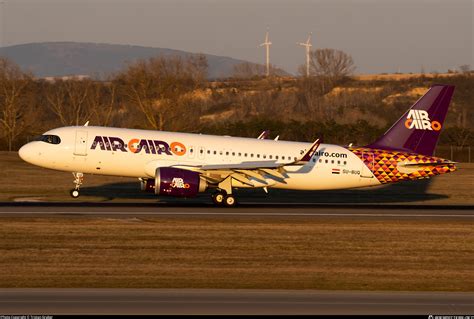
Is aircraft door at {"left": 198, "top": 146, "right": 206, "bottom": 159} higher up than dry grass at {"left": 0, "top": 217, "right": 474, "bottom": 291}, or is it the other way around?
aircraft door at {"left": 198, "top": 146, "right": 206, "bottom": 159}

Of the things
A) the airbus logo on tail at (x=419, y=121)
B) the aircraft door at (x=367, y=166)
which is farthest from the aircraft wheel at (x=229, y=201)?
the airbus logo on tail at (x=419, y=121)

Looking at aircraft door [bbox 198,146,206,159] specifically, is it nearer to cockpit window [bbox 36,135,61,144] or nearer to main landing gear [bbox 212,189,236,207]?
main landing gear [bbox 212,189,236,207]

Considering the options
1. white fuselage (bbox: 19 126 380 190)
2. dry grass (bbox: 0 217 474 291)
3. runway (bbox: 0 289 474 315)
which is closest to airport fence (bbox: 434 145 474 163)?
white fuselage (bbox: 19 126 380 190)

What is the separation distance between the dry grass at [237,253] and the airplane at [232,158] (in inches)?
225

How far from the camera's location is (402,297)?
2073cm

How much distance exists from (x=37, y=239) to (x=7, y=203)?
12.1 meters

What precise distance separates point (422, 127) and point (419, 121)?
13.4 inches

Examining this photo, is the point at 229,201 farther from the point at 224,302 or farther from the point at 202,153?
the point at 224,302

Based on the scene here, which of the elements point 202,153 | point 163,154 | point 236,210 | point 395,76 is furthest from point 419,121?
point 395,76

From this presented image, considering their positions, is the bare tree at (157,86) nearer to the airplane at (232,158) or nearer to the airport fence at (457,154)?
the airport fence at (457,154)

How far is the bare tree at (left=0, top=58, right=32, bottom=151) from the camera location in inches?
3327

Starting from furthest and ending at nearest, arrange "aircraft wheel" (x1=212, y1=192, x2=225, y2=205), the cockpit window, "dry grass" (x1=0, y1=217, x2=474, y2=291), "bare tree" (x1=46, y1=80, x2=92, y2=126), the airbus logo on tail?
1. "bare tree" (x1=46, y1=80, x2=92, y2=126)
2. the airbus logo on tail
3. "aircraft wheel" (x1=212, y1=192, x2=225, y2=205)
4. the cockpit window
5. "dry grass" (x1=0, y1=217, x2=474, y2=291)

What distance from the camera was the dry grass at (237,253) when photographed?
907 inches

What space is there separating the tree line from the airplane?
36.7 m
